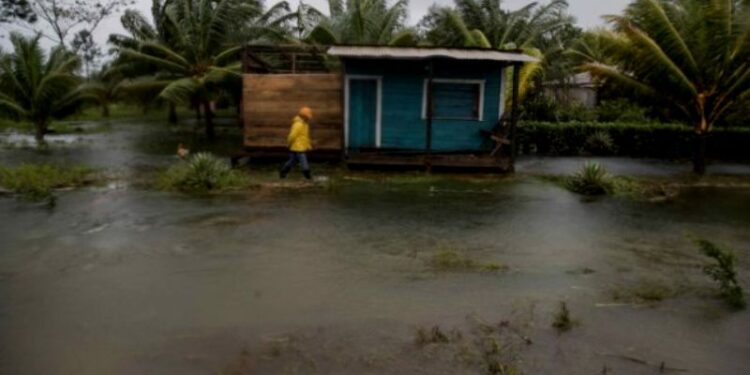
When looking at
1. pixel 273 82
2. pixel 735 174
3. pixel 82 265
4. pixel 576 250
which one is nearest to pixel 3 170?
pixel 273 82

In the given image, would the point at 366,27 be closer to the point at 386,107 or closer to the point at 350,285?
the point at 386,107

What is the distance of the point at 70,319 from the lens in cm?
537

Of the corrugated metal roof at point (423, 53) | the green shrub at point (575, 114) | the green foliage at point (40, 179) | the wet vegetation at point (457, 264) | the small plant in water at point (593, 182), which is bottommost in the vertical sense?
the wet vegetation at point (457, 264)

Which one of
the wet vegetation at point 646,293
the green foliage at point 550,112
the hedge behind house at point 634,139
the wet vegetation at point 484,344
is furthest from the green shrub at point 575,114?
the wet vegetation at point 484,344

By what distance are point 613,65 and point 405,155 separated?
5.94 metres

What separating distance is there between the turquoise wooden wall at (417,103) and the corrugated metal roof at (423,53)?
5.08 feet

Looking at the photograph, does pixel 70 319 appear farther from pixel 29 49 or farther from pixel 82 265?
pixel 29 49

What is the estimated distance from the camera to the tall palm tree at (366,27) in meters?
19.8

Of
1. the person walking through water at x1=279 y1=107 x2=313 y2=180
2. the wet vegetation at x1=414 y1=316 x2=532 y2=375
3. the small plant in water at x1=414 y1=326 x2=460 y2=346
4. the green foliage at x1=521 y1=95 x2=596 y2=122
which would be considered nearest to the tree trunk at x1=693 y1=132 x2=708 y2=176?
the green foliage at x1=521 y1=95 x2=596 y2=122

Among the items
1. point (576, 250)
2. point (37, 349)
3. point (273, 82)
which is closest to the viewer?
point (37, 349)

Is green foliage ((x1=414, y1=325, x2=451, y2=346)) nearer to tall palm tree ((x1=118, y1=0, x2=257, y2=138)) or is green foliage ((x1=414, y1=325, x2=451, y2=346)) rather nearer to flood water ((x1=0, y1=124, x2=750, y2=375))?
flood water ((x1=0, y1=124, x2=750, y2=375))

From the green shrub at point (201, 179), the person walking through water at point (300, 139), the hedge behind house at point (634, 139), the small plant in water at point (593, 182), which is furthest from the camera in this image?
the hedge behind house at point (634, 139)

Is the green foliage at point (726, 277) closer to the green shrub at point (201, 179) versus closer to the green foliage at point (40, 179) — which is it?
the green shrub at point (201, 179)

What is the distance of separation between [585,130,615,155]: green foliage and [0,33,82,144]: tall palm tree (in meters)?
16.8
